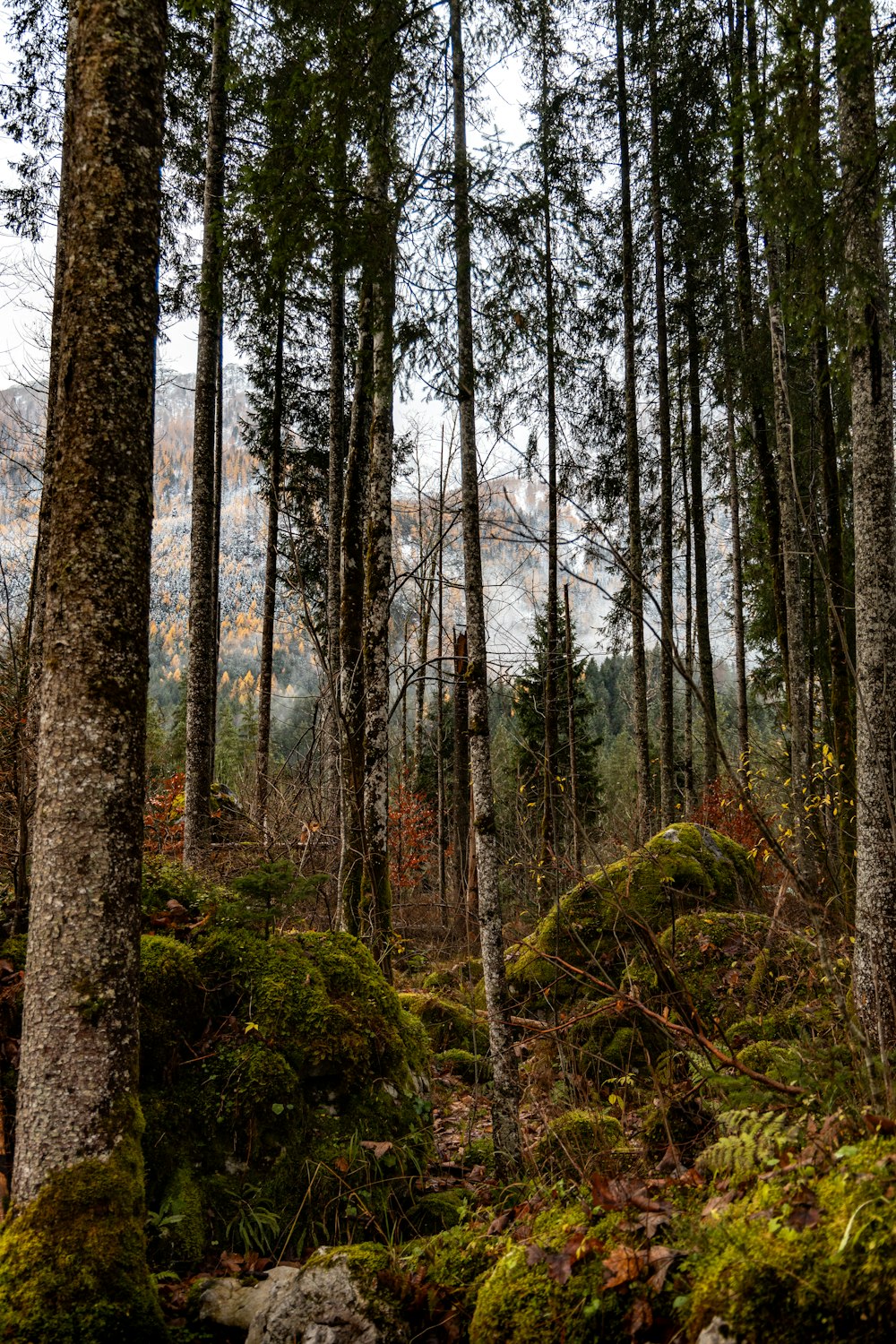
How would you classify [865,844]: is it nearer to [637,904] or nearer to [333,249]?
[637,904]

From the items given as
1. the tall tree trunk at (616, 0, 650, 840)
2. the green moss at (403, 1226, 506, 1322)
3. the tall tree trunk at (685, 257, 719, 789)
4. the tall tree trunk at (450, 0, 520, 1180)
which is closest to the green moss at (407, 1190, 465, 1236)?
the tall tree trunk at (450, 0, 520, 1180)

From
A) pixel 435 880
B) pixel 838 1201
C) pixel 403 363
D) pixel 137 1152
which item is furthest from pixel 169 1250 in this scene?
pixel 435 880

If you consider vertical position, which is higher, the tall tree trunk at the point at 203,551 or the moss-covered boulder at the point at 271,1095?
the tall tree trunk at the point at 203,551

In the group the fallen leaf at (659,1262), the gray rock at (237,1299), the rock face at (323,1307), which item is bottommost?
the gray rock at (237,1299)

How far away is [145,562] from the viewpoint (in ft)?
9.62

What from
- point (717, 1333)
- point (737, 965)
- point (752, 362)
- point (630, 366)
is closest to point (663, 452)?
point (630, 366)

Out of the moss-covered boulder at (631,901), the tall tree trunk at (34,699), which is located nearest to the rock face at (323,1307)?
the tall tree trunk at (34,699)

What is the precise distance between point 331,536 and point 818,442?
288 inches

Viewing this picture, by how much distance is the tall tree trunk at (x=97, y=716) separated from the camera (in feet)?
8.32

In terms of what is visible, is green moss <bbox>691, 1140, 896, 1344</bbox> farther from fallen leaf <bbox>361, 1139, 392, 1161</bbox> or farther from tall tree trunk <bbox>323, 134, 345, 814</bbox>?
tall tree trunk <bbox>323, 134, 345, 814</bbox>

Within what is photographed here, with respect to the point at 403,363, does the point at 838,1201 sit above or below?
below

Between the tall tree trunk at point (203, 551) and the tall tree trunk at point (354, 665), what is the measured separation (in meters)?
1.95

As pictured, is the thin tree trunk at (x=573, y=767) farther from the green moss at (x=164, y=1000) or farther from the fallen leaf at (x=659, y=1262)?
the green moss at (x=164, y=1000)

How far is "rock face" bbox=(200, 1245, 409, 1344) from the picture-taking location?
7.87ft
